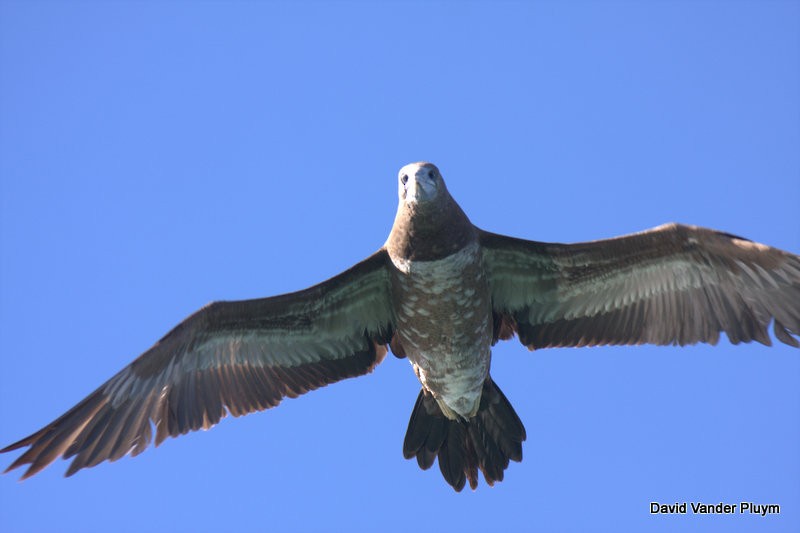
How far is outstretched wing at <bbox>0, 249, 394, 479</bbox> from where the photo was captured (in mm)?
9445

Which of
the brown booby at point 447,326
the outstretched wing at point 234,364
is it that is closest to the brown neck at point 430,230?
the brown booby at point 447,326

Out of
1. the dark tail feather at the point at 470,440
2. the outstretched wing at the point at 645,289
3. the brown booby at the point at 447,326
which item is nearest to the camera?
the brown booby at the point at 447,326

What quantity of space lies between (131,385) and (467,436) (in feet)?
9.75

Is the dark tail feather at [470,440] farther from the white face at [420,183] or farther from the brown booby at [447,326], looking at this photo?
the white face at [420,183]

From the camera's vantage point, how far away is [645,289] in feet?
31.8

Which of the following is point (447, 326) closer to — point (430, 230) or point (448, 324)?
point (448, 324)

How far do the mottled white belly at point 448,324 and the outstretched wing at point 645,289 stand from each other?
0.44 metres

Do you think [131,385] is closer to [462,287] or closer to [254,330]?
[254,330]

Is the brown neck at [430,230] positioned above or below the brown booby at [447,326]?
above

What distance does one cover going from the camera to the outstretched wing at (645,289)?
9289 mm

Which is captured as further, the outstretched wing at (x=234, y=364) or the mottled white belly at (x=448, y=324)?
the outstretched wing at (x=234, y=364)

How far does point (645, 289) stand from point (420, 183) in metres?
2.39

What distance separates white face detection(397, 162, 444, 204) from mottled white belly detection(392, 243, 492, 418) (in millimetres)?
539

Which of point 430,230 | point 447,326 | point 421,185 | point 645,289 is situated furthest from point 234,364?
point 645,289
